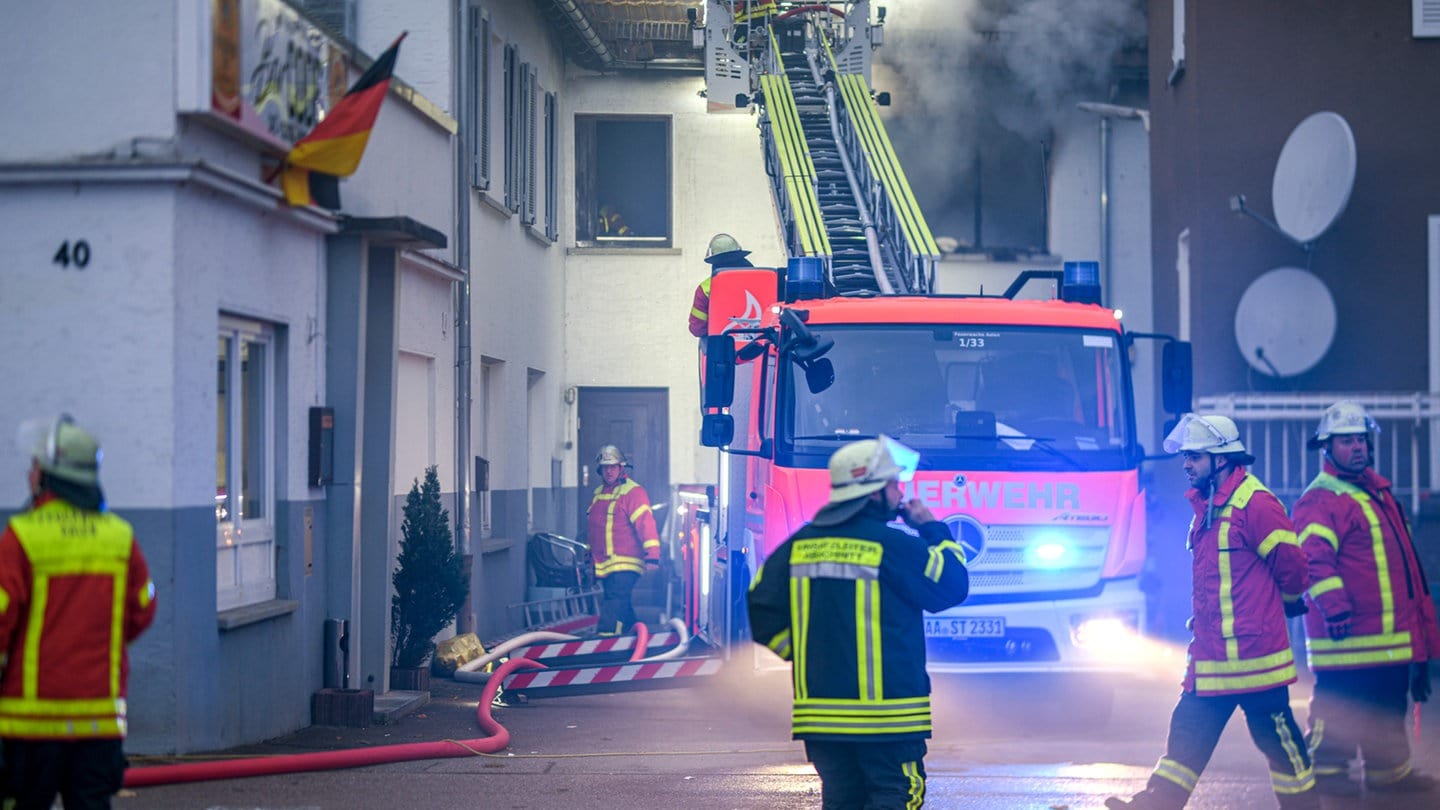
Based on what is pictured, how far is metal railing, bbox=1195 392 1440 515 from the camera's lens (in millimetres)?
14664

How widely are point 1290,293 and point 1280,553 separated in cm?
887

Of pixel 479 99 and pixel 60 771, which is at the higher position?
pixel 479 99

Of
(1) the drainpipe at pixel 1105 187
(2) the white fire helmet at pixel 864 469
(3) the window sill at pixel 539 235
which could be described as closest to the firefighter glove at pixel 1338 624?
(2) the white fire helmet at pixel 864 469

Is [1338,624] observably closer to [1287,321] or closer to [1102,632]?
[1102,632]

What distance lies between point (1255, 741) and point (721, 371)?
148 inches

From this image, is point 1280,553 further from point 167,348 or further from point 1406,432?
point 1406,432

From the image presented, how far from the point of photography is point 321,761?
854cm

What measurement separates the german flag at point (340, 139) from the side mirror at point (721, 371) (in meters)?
2.32

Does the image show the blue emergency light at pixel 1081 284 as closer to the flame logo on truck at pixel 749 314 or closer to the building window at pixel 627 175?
the flame logo on truck at pixel 749 314

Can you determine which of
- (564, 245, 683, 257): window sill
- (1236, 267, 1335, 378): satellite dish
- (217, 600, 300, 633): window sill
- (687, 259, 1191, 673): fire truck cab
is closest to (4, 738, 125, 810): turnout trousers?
(217, 600, 300, 633): window sill

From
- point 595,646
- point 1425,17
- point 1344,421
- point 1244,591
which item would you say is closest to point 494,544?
point 595,646

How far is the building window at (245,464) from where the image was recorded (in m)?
9.65

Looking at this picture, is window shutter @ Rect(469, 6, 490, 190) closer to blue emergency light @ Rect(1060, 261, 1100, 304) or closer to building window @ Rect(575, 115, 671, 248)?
building window @ Rect(575, 115, 671, 248)

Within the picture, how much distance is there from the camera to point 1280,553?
705 centimetres
